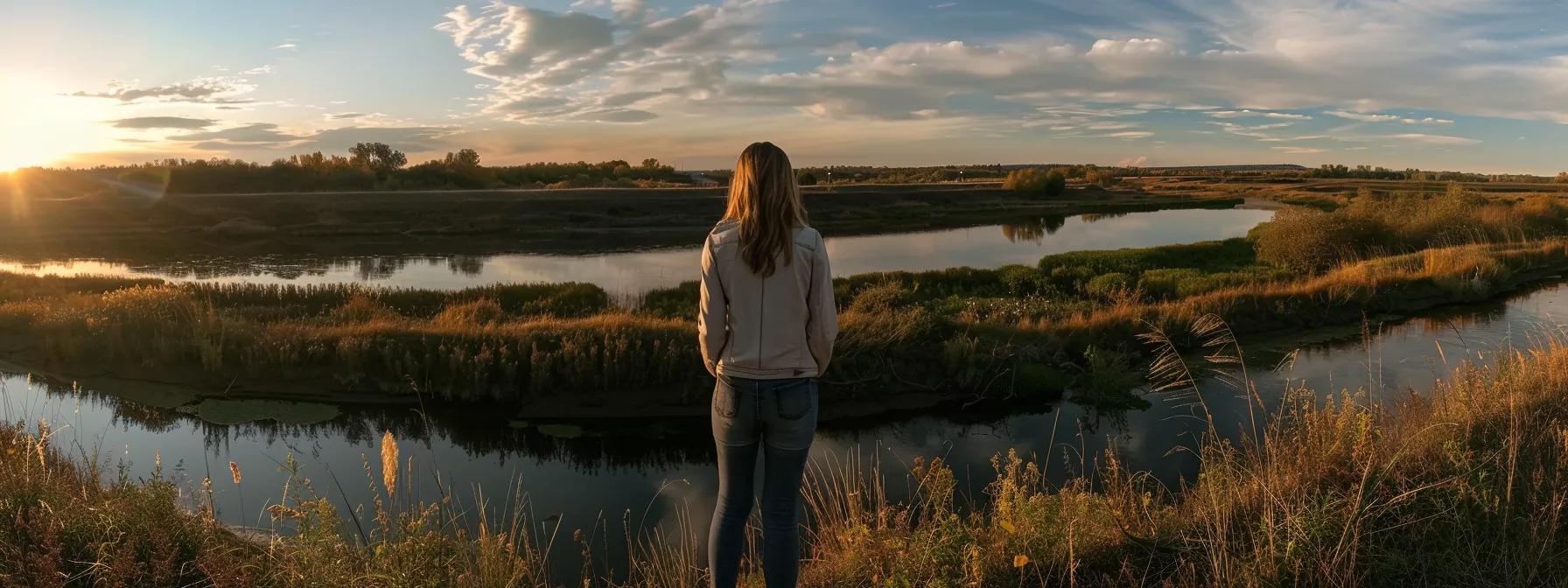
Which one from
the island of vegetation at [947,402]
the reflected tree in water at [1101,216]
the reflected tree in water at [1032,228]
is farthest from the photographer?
the reflected tree in water at [1101,216]

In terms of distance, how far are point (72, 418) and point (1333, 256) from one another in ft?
91.2

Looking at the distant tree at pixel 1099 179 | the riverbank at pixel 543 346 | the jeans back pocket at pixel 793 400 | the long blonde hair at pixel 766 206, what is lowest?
the riverbank at pixel 543 346

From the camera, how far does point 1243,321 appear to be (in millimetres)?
15094

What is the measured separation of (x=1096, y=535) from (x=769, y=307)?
221 cm

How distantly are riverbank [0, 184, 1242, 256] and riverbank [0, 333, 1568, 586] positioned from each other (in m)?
27.2

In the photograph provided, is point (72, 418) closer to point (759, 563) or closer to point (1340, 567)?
point (759, 563)

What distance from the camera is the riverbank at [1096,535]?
145 inches

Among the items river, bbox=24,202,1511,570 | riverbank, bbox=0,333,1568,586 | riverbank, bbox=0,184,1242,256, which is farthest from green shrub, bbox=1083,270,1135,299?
riverbank, bbox=0,184,1242,256

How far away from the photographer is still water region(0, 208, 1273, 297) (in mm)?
22312

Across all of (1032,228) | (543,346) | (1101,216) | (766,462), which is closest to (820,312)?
(766,462)

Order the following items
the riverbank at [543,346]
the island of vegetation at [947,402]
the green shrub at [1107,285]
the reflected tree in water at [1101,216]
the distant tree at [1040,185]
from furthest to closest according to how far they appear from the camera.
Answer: the distant tree at [1040,185] → the reflected tree in water at [1101,216] → the green shrub at [1107,285] → the riverbank at [543,346] → the island of vegetation at [947,402]

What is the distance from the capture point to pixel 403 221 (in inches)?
1561

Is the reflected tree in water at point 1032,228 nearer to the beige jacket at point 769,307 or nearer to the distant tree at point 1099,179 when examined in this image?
the beige jacket at point 769,307

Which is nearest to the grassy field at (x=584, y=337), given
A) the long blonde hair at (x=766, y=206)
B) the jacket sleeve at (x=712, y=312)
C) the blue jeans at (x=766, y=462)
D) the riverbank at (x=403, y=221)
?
the blue jeans at (x=766, y=462)
